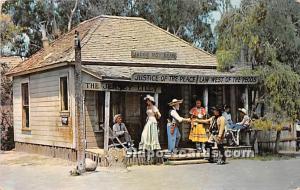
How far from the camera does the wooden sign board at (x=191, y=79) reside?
11.1 metres

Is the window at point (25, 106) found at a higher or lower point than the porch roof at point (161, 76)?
lower

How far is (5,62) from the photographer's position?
16891 millimetres

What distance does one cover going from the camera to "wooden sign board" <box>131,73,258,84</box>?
36.5ft

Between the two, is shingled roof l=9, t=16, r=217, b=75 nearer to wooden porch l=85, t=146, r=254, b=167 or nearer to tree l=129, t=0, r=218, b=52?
tree l=129, t=0, r=218, b=52

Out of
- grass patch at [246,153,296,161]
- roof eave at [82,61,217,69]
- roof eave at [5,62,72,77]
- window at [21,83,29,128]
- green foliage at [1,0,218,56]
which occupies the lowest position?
grass patch at [246,153,296,161]

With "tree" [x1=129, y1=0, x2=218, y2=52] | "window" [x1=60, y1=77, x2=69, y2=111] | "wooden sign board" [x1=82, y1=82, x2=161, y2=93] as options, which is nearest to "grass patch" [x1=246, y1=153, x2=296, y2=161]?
"wooden sign board" [x1=82, y1=82, x2=161, y2=93]

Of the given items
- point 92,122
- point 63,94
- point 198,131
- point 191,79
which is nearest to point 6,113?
point 63,94

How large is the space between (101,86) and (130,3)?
1.62 m

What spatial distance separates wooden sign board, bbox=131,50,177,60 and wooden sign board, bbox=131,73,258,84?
5.53ft

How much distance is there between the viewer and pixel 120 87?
11.3m

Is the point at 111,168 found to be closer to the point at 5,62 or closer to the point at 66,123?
the point at 66,123

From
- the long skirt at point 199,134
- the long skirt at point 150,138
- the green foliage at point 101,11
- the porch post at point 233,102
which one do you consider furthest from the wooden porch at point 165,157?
the green foliage at point 101,11

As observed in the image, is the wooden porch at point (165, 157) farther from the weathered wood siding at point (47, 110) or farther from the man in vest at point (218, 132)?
the weathered wood siding at point (47, 110)

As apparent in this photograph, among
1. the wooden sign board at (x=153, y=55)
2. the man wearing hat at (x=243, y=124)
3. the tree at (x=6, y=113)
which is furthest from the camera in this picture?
the tree at (x=6, y=113)
